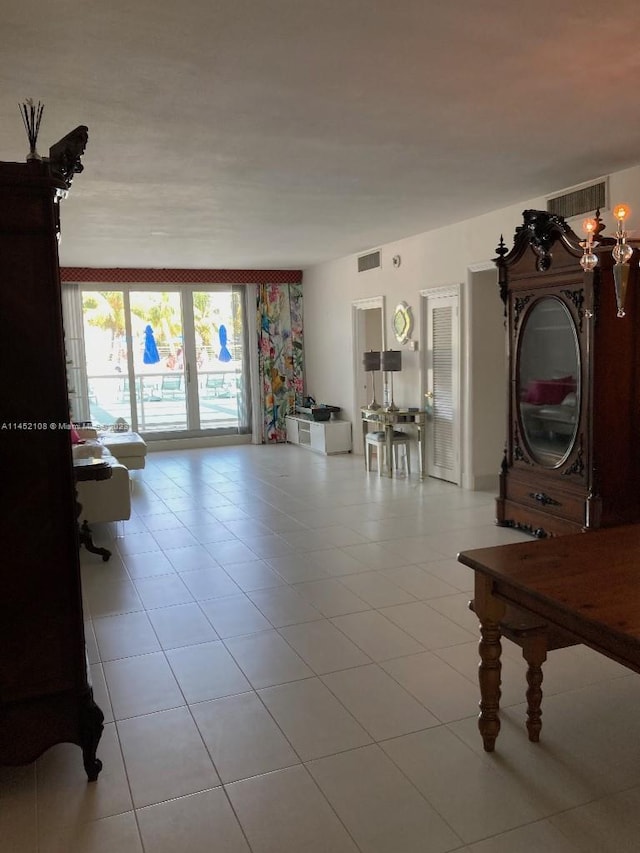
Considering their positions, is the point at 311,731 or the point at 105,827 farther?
the point at 311,731

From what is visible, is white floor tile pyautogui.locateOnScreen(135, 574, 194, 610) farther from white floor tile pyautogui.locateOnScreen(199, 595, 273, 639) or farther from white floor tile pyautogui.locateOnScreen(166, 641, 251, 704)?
white floor tile pyautogui.locateOnScreen(166, 641, 251, 704)

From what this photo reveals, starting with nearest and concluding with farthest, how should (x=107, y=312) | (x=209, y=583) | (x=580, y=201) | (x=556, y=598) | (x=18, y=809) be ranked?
(x=556, y=598)
(x=18, y=809)
(x=209, y=583)
(x=580, y=201)
(x=107, y=312)

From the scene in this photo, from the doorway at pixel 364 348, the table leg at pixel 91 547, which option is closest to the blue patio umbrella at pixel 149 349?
the doorway at pixel 364 348

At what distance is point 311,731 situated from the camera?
8.32ft

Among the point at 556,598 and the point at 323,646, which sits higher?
the point at 556,598

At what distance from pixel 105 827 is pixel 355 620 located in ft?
5.52

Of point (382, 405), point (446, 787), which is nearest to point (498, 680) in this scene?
point (446, 787)

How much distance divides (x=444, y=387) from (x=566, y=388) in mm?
2243

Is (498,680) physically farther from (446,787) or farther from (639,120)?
(639,120)

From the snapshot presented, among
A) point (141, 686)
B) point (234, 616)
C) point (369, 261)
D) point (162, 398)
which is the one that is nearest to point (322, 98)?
point (234, 616)

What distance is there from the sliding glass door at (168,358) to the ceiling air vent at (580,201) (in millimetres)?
5623

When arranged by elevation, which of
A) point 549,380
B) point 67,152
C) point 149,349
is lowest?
point 549,380

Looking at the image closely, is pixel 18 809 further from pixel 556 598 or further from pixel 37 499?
pixel 556 598

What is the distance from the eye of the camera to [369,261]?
26.1 feet
